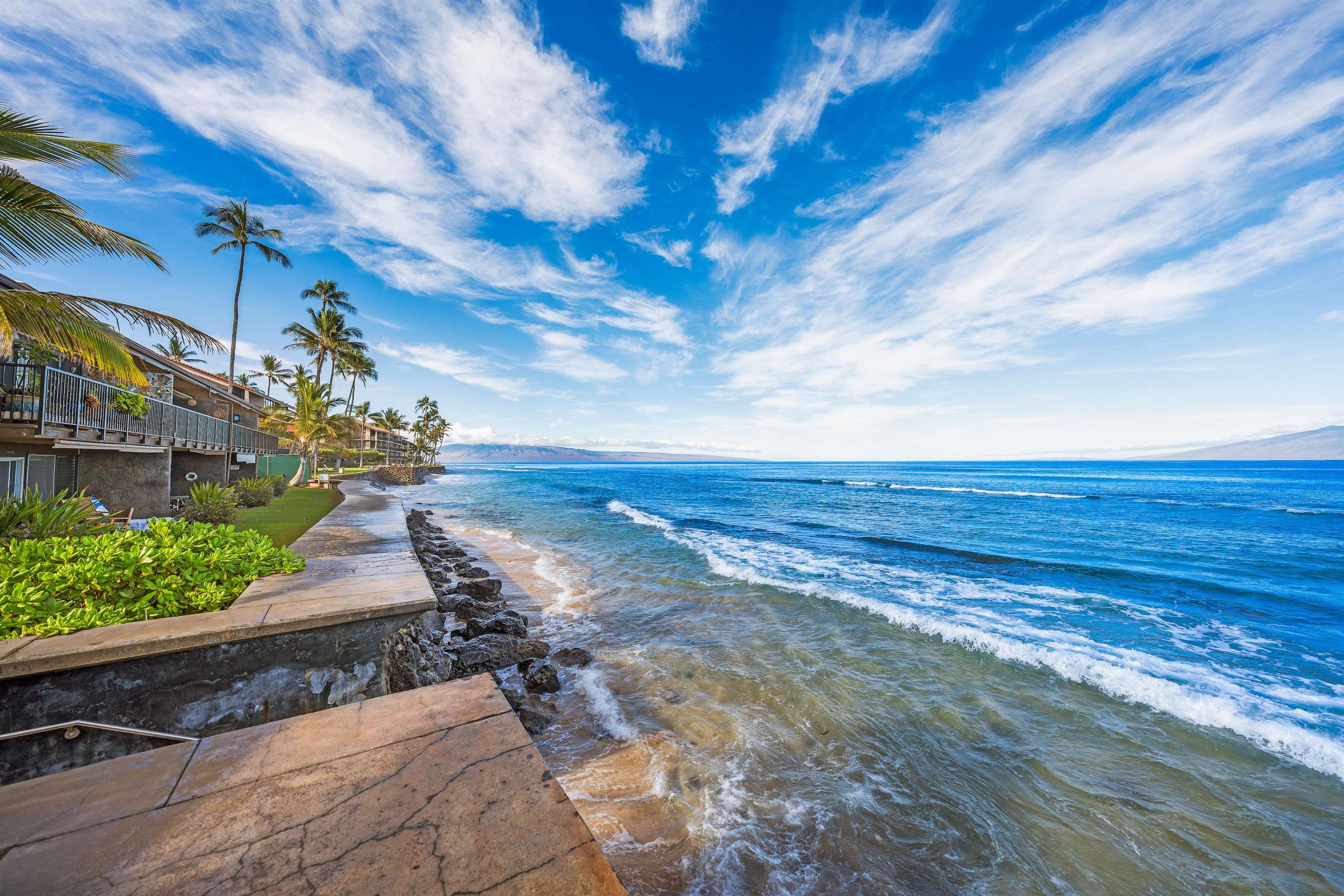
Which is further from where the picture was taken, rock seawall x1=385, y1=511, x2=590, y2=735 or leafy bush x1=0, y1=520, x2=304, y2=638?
rock seawall x1=385, y1=511, x2=590, y2=735

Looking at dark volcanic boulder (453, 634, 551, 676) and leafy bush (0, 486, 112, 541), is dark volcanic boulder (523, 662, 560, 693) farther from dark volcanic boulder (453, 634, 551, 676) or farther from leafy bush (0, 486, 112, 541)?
leafy bush (0, 486, 112, 541)

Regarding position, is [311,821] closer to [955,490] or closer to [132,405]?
[132,405]

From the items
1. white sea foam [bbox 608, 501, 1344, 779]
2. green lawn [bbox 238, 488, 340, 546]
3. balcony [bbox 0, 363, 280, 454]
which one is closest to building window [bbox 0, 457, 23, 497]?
balcony [bbox 0, 363, 280, 454]

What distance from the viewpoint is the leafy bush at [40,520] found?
644cm

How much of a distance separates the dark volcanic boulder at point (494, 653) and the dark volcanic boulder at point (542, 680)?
593 millimetres

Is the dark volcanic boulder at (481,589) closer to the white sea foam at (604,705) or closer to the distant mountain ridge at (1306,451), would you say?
the white sea foam at (604,705)

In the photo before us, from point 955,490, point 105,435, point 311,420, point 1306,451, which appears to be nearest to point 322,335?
point 311,420

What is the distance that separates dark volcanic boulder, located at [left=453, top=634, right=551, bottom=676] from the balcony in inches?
357

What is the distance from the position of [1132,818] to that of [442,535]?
21.2 meters

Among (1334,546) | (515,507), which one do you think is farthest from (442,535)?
(1334,546)

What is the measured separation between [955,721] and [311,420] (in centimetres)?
3477

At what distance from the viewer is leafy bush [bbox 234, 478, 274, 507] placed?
54.3ft

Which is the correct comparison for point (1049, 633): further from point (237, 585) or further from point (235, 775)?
point (237, 585)

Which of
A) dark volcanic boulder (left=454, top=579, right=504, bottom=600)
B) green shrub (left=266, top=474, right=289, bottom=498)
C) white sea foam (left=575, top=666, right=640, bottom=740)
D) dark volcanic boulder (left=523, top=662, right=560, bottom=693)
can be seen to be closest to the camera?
white sea foam (left=575, top=666, right=640, bottom=740)
